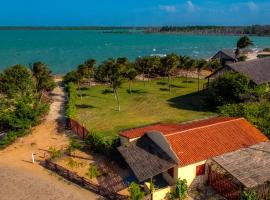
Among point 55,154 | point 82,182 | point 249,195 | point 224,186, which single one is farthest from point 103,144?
point 249,195

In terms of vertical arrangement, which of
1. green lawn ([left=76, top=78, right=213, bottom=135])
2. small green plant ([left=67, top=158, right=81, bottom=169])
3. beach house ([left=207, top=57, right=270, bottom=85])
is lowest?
small green plant ([left=67, top=158, right=81, bottom=169])

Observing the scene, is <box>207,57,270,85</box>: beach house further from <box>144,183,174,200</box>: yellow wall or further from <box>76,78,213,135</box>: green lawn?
<box>144,183,174,200</box>: yellow wall

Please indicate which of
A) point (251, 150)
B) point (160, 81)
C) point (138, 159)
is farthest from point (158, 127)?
point (160, 81)

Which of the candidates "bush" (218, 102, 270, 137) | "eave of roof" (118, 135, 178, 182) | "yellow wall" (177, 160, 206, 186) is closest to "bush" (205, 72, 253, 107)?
"bush" (218, 102, 270, 137)

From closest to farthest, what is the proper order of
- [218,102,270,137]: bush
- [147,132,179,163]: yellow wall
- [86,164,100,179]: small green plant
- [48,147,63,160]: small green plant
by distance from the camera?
[147,132,179,163]: yellow wall, [86,164,100,179]: small green plant, [48,147,63,160]: small green plant, [218,102,270,137]: bush

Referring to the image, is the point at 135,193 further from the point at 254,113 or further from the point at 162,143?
the point at 254,113

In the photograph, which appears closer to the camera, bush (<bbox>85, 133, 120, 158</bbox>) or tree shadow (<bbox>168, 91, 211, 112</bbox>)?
bush (<bbox>85, 133, 120, 158</bbox>)

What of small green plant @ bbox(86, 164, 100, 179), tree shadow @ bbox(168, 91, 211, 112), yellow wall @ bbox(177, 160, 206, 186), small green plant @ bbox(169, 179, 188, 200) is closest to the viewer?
small green plant @ bbox(169, 179, 188, 200)
